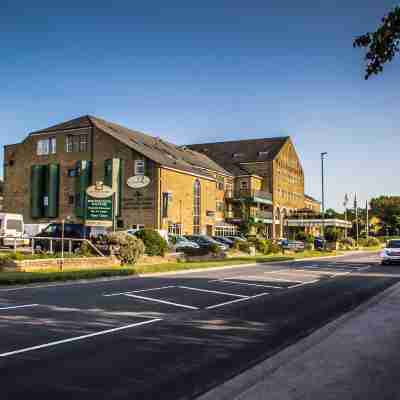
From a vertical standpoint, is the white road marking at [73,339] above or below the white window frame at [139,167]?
below

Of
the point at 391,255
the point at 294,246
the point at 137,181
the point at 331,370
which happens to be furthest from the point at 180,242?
the point at 331,370

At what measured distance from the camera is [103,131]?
51531mm

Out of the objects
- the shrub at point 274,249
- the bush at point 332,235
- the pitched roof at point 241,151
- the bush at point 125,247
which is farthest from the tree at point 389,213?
the bush at point 125,247

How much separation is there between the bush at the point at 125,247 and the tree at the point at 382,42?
2035cm

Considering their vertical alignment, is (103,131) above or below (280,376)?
above

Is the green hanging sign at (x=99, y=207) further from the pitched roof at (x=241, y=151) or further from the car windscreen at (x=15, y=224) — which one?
the pitched roof at (x=241, y=151)

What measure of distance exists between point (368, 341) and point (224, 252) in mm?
27311

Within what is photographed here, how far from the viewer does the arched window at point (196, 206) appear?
5528 cm

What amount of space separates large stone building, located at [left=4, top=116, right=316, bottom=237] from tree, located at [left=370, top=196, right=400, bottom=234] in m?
54.6

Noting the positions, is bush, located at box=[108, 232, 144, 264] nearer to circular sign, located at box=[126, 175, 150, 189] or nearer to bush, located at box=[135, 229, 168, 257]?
bush, located at box=[135, 229, 168, 257]

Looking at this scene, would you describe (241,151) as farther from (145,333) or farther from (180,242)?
(145,333)

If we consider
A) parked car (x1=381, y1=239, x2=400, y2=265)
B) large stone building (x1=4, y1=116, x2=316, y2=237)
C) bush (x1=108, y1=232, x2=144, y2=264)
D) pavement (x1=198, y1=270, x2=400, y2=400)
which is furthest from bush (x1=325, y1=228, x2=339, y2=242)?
pavement (x1=198, y1=270, x2=400, y2=400)

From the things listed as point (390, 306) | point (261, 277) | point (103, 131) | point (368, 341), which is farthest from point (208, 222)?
point (368, 341)

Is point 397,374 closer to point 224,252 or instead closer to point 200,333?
point 200,333
